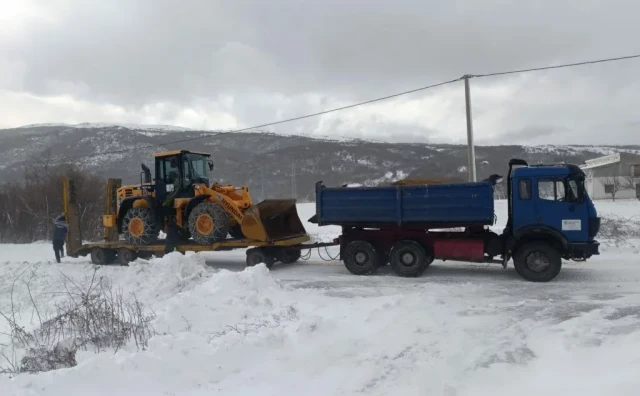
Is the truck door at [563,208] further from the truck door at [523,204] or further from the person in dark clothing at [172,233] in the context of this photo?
the person in dark clothing at [172,233]

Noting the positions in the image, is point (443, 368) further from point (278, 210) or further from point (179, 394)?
point (278, 210)

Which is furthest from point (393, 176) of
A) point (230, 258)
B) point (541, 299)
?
point (541, 299)

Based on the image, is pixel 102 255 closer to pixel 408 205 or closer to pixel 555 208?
pixel 408 205

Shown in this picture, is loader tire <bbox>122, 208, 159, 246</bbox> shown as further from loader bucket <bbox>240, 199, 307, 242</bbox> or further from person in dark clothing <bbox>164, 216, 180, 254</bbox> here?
loader bucket <bbox>240, 199, 307, 242</bbox>

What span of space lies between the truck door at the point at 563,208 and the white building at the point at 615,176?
54.9 meters

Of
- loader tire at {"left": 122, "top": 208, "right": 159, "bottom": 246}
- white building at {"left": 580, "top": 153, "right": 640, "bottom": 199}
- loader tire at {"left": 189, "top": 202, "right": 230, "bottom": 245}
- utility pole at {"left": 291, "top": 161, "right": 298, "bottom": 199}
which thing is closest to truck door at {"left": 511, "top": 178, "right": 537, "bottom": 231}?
loader tire at {"left": 189, "top": 202, "right": 230, "bottom": 245}

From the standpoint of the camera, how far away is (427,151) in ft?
288

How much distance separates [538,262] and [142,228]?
34.0 feet

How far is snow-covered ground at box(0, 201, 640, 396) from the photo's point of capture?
444cm

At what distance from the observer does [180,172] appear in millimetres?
14031

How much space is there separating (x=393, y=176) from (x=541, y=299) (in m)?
64.9

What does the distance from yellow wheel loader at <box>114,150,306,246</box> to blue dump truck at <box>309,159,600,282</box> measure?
1748 millimetres

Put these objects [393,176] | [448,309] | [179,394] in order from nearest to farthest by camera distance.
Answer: [179,394] < [448,309] < [393,176]

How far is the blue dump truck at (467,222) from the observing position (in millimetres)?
9992
